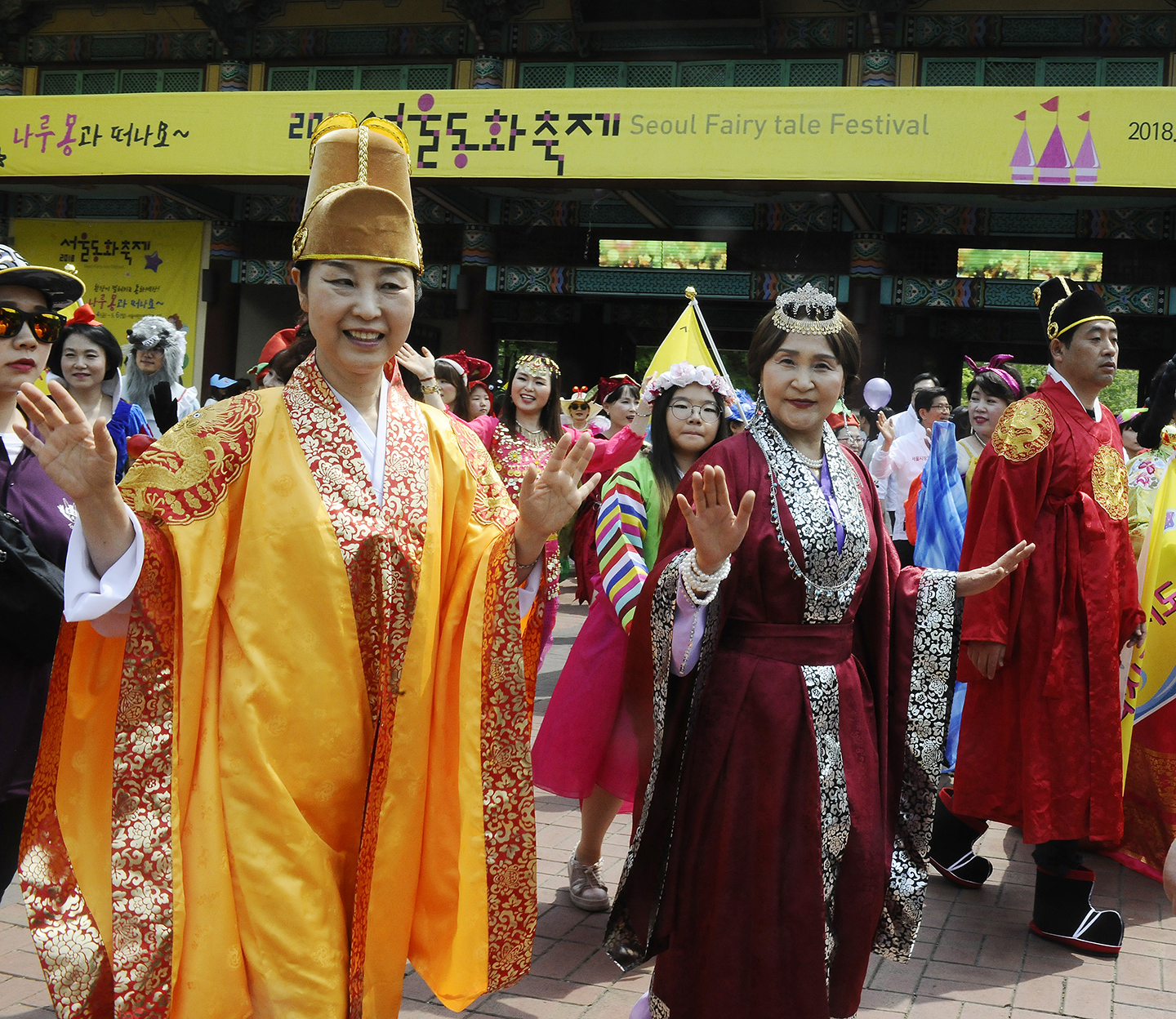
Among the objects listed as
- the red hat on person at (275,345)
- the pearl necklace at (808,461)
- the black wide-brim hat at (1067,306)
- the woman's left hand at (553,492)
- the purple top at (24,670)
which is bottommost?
the purple top at (24,670)

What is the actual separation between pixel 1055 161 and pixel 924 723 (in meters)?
Result: 8.99

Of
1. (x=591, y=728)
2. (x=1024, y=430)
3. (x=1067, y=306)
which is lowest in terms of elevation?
(x=591, y=728)

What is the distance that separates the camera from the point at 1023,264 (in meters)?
12.7

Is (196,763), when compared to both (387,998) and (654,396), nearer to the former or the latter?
(387,998)

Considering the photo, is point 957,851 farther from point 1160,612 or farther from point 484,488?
point 484,488

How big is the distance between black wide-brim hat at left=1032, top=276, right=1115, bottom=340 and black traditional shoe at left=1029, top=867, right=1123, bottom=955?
1781mm

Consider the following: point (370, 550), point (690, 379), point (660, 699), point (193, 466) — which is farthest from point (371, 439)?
point (690, 379)

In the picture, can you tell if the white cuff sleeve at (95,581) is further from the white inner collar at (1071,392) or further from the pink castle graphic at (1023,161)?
the pink castle graphic at (1023,161)

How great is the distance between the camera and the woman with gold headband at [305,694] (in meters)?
2.18

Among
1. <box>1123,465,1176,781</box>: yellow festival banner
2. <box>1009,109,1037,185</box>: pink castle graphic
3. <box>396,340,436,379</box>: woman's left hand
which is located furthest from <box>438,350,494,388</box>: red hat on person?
<box>1009,109,1037,185</box>: pink castle graphic

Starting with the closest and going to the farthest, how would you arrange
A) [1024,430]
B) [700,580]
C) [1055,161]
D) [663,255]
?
[700,580] < [1024,430] < [1055,161] < [663,255]

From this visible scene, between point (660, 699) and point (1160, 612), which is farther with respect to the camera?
point (1160, 612)

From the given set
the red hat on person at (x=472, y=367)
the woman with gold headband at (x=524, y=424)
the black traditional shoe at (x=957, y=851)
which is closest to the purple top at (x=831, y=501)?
the black traditional shoe at (x=957, y=851)

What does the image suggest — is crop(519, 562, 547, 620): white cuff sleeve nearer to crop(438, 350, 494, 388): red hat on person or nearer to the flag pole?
the flag pole
